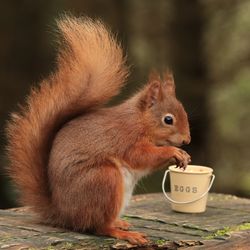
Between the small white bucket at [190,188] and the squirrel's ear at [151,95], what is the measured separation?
0.34 meters

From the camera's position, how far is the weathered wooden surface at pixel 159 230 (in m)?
2.29

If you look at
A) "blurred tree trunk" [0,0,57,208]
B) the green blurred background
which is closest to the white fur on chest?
the green blurred background

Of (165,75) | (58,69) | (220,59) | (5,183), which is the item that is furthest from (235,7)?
(58,69)

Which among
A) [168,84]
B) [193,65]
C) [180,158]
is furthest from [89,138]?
[193,65]

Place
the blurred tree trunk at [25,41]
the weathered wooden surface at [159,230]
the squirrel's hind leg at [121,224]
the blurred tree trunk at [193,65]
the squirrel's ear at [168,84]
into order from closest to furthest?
the weathered wooden surface at [159,230], the squirrel's hind leg at [121,224], the squirrel's ear at [168,84], the blurred tree trunk at [25,41], the blurred tree trunk at [193,65]

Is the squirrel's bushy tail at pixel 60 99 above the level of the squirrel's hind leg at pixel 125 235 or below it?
above

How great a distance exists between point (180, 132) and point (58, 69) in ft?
1.78

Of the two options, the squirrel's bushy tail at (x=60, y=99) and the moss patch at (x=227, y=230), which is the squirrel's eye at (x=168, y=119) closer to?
the squirrel's bushy tail at (x=60, y=99)

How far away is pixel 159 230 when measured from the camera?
2.58 metres

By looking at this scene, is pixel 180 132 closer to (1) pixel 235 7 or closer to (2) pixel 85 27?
(2) pixel 85 27

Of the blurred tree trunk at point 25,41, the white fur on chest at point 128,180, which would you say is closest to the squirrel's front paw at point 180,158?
the white fur on chest at point 128,180

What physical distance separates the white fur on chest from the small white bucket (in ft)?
0.97

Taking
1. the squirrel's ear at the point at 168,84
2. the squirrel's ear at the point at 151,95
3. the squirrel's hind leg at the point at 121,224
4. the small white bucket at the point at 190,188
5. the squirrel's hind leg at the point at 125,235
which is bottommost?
the squirrel's hind leg at the point at 125,235

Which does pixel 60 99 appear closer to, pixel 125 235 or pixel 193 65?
pixel 125 235
